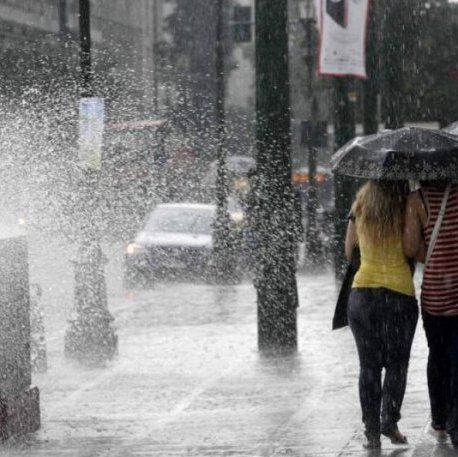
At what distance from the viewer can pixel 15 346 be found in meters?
10.6

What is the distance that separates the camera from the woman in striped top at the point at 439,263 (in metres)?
9.44

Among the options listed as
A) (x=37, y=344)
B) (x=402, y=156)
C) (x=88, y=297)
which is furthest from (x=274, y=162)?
(x=402, y=156)

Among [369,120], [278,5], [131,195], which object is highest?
[278,5]

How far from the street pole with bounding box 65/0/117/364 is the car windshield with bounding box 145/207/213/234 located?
14086 mm

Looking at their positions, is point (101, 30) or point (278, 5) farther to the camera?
point (101, 30)

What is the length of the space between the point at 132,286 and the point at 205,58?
6330cm

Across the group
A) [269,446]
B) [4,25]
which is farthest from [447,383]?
[4,25]

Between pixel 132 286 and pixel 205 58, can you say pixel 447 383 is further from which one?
pixel 205 58

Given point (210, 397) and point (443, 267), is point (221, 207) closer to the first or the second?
point (210, 397)

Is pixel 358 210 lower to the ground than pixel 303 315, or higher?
higher

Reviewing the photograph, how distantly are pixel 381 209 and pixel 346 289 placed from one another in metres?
0.75

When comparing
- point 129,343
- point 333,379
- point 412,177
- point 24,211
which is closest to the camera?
point 412,177

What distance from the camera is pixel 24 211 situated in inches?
1425

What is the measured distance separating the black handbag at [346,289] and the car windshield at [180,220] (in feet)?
67.8
